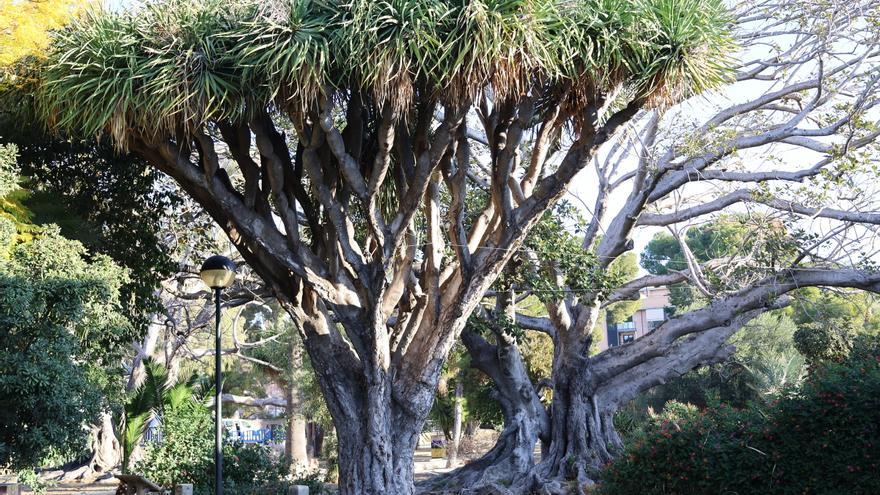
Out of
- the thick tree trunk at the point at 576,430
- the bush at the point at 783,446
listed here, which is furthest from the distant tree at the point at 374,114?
the thick tree trunk at the point at 576,430

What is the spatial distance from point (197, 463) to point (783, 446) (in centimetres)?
834

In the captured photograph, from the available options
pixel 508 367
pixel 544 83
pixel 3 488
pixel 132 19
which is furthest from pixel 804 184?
pixel 3 488

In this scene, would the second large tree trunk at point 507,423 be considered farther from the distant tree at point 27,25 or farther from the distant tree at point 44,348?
the distant tree at point 27,25

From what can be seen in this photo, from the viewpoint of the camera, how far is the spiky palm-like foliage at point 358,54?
827cm

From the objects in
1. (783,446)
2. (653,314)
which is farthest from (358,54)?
(653,314)

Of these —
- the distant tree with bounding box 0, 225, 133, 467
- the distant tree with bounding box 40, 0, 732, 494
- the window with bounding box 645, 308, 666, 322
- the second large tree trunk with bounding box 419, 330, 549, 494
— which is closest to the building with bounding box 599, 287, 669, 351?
the window with bounding box 645, 308, 666, 322

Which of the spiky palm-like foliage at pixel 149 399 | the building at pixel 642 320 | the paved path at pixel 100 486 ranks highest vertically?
the building at pixel 642 320

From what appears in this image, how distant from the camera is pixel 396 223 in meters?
9.62

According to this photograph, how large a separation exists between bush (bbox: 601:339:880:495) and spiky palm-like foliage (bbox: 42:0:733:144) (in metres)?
3.46

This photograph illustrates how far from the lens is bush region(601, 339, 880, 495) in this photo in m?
7.36

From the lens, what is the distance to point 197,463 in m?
12.6

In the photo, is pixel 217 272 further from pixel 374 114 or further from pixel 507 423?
pixel 507 423

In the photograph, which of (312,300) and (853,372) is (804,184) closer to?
(853,372)

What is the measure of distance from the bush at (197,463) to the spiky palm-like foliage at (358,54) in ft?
17.1
